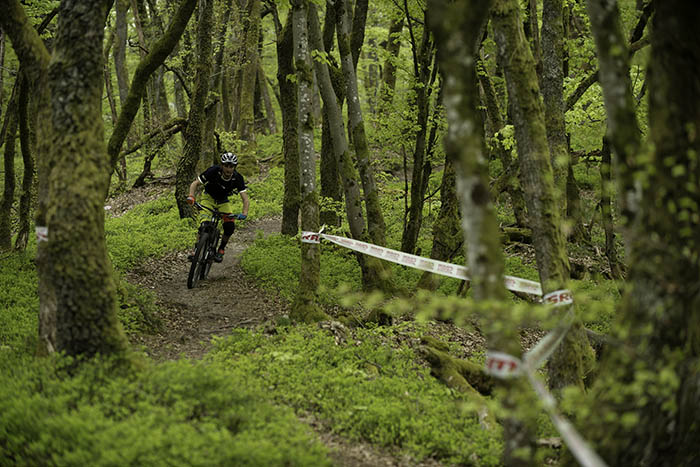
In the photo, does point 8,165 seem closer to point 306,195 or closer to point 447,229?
point 306,195

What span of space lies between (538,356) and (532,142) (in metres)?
2.21

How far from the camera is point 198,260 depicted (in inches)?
388

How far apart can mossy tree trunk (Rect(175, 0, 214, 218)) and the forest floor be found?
2.16m

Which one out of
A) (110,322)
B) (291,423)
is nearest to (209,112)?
(110,322)

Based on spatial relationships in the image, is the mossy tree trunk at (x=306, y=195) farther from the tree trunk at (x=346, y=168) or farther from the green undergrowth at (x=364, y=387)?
the tree trunk at (x=346, y=168)

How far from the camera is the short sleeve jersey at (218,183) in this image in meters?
9.95

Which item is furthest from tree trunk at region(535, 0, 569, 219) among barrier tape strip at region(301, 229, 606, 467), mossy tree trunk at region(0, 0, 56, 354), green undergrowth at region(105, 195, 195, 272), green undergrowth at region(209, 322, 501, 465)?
green undergrowth at region(105, 195, 195, 272)

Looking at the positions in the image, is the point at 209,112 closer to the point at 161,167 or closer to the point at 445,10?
the point at 161,167

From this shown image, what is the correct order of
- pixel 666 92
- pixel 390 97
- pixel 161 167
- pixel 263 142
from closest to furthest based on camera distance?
pixel 666 92 < pixel 390 97 < pixel 161 167 < pixel 263 142

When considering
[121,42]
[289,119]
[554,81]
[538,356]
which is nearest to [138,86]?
[289,119]

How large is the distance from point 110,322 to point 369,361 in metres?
2.98

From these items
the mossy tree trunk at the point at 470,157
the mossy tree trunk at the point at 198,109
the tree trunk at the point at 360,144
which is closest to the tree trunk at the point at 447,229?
the tree trunk at the point at 360,144

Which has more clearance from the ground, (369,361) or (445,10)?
(445,10)

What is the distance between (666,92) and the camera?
3303 mm
